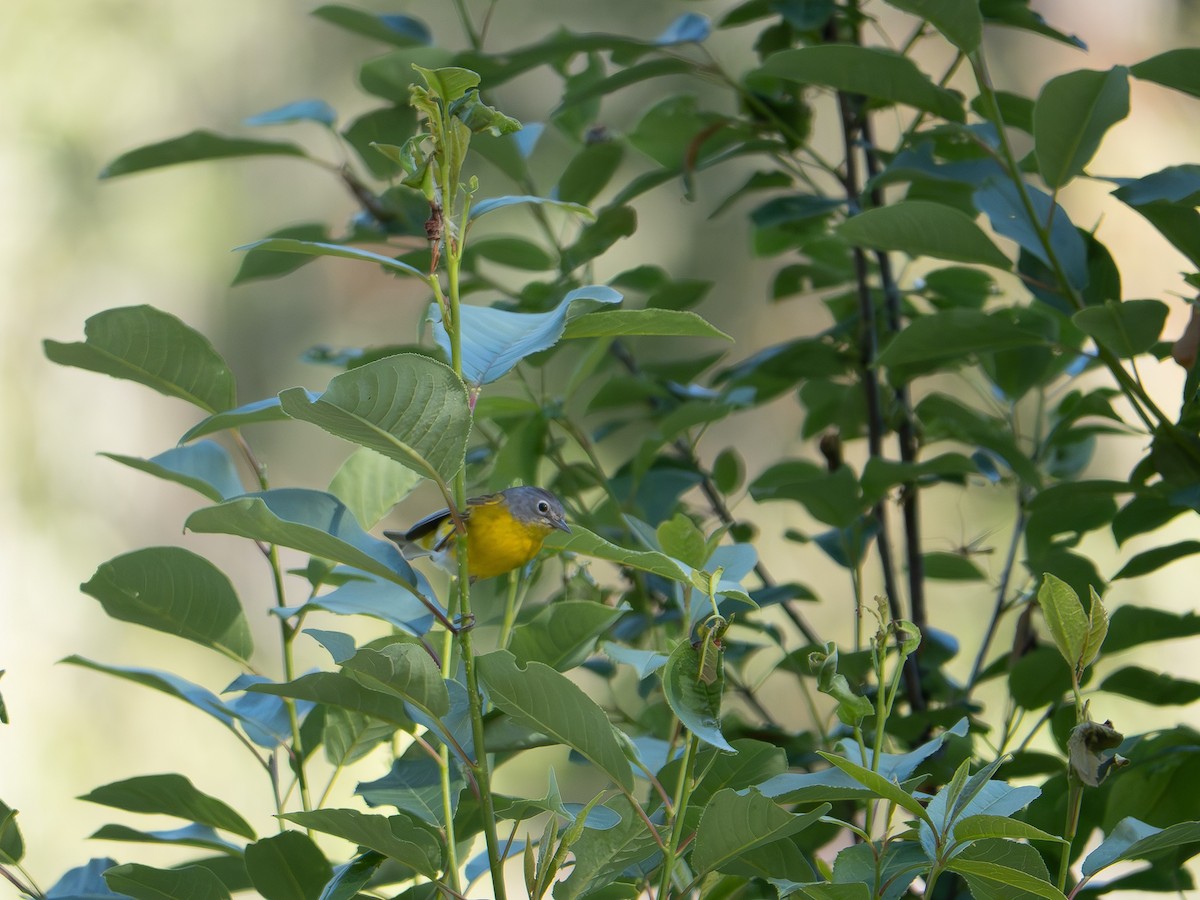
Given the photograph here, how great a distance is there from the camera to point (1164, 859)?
61 cm

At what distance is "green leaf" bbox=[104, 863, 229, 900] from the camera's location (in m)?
0.44

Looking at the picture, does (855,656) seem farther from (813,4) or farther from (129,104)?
(129,104)

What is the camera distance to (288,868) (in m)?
0.46

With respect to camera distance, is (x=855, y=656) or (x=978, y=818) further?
(x=855, y=656)

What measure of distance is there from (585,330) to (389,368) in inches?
3.1

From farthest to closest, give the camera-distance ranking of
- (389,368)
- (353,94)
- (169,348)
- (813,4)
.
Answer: (353,94) → (813,4) → (169,348) → (389,368)

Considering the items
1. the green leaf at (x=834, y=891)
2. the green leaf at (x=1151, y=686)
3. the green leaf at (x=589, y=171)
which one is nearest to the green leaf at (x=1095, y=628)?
the green leaf at (x=834, y=891)

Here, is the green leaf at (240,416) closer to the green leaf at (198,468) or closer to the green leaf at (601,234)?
the green leaf at (198,468)

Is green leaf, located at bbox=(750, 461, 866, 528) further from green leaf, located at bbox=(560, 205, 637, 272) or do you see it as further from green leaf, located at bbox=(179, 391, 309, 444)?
green leaf, located at bbox=(179, 391, 309, 444)

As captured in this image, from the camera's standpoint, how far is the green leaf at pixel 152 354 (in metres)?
0.45

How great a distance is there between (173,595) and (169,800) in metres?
0.09

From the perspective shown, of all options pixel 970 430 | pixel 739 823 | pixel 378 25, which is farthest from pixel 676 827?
pixel 378 25

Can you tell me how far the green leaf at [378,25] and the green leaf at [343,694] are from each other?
570mm

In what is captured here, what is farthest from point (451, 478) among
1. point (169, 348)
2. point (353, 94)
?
point (353, 94)
